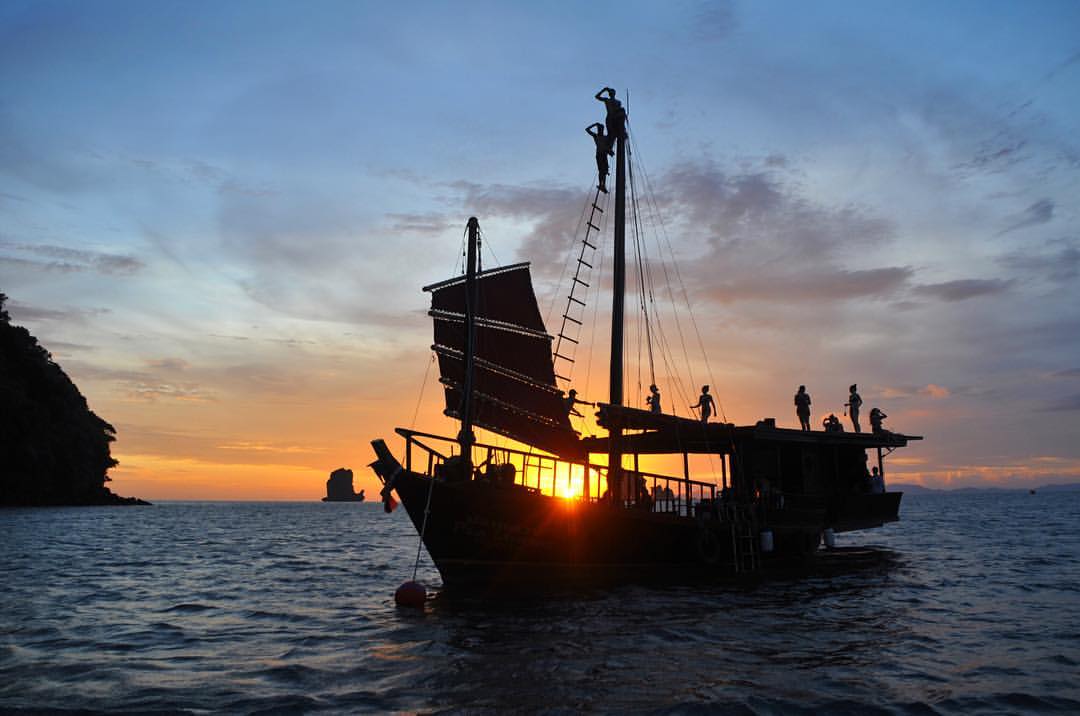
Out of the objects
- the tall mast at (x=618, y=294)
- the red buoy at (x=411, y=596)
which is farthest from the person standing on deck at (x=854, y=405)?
the red buoy at (x=411, y=596)

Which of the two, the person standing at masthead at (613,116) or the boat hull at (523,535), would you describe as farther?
the person standing at masthead at (613,116)

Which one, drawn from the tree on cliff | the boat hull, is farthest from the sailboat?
the tree on cliff

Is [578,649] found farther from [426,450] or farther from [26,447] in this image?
[26,447]

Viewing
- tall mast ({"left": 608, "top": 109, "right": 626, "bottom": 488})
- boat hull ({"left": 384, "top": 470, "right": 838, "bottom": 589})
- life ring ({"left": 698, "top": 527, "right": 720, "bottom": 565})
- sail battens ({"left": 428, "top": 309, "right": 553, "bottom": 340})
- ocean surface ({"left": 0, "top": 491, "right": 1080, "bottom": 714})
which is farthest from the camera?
sail battens ({"left": 428, "top": 309, "right": 553, "bottom": 340})

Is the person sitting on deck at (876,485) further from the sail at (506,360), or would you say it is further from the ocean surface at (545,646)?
the sail at (506,360)

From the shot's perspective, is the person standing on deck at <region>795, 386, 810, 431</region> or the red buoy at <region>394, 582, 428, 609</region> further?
the person standing on deck at <region>795, 386, 810, 431</region>

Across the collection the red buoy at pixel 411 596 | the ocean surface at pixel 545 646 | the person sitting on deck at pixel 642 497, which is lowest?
the ocean surface at pixel 545 646

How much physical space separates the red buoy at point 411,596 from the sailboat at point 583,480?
1.62 meters

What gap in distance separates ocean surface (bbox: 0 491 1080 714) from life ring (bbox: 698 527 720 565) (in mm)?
1332

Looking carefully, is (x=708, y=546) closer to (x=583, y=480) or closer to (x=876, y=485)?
(x=583, y=480)

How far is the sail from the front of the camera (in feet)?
92.7

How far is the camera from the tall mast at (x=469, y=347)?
65.9 feet

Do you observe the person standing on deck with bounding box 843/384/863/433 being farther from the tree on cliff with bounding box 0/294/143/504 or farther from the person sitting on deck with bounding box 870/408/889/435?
the tree on cliff with bounding box 0/294/143/504

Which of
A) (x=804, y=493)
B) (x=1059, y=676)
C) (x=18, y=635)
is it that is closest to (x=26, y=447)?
(x=18, y=635)
